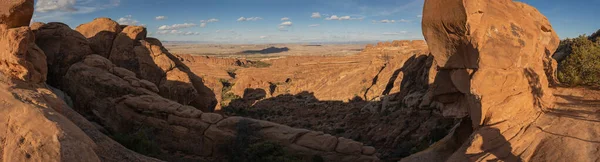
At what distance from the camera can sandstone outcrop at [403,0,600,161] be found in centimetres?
1154

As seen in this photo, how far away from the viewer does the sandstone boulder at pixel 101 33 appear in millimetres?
31797

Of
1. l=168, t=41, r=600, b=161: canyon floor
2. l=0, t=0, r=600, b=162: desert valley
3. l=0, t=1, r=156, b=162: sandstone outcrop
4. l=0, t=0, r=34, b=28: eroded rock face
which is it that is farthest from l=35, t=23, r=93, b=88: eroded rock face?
l=168, t=41, r=600, b=161: canyon floor

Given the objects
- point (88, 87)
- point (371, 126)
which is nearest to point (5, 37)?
point (88, 87)

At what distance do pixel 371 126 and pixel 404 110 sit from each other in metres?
3.53

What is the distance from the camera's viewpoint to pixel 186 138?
74.1 ft

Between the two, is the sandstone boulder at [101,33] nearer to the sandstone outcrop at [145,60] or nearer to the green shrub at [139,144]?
the sandstone outcrop at [145,60]

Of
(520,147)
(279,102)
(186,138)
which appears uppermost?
(520,147)

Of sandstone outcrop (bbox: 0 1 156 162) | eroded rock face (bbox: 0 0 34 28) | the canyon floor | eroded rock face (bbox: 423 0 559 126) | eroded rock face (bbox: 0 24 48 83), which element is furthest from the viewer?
eroded rock face (bbox: 0 0 34 28)

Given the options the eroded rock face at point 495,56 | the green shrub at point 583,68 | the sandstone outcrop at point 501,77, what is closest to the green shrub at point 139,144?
the sandstone outcrop at point 501,77

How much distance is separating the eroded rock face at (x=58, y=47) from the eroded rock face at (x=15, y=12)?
830 centimetres

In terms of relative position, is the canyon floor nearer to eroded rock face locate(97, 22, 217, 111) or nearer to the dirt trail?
the dirt trail

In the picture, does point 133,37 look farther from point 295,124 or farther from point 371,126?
point 371,126

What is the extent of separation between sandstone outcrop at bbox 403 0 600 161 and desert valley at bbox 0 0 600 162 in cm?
5

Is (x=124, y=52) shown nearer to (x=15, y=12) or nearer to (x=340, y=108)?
(x=15, y=12)
